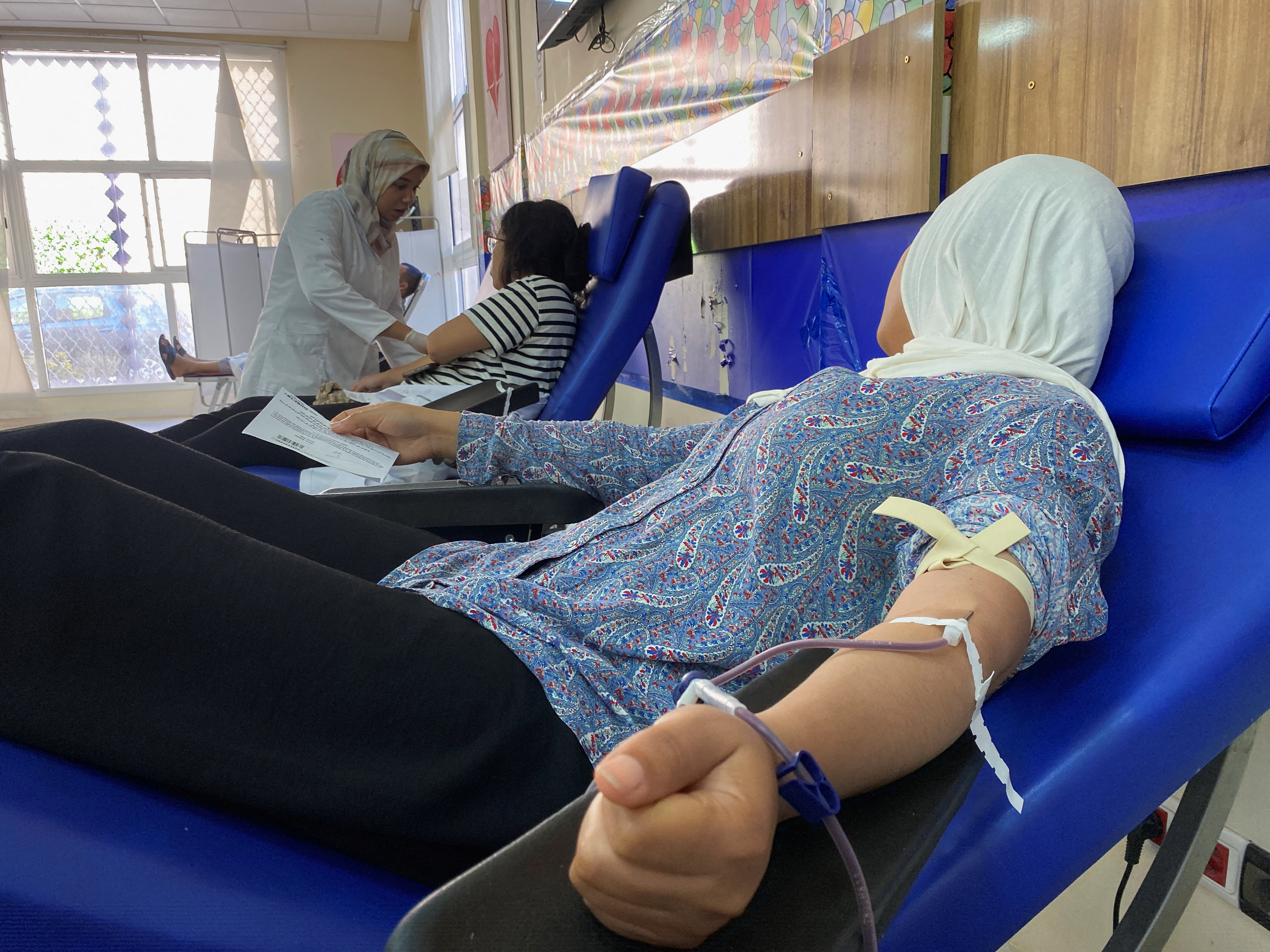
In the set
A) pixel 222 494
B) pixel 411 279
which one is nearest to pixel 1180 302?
pixel 222 494

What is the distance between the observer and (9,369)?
6.59 metres

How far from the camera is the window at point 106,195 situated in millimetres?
6828

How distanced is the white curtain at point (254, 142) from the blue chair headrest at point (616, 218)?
5.95 m

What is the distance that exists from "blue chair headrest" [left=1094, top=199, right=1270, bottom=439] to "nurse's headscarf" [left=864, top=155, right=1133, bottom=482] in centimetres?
3

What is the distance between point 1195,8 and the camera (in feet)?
2.82

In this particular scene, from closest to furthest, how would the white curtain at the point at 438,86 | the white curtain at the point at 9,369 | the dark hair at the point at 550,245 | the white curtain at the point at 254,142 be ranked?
the dark hair at the point at 550,245 < the white curtain at the point at 438,86 < the white curtain at the point at 9,369 < the white curtain at the point at 254,142

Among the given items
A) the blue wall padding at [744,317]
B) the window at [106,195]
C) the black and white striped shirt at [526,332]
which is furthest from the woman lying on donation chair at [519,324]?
the window at [106,195]

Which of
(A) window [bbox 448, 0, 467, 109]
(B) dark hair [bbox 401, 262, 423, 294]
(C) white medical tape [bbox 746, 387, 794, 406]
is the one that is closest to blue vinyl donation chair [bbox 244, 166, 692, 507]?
(C) white medical tape [bbox 746, 387, 794, 406]

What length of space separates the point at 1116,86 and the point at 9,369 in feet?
25.6

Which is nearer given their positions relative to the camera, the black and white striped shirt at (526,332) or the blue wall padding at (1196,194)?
the blue wall padding at (1196,194)

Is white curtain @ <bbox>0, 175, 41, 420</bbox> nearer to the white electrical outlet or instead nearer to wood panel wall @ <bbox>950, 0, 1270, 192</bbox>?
wood panel wall @ <bbox>950, 0, 1270, 192</bbox>

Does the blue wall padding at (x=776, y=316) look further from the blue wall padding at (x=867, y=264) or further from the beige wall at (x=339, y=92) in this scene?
the beige wall at (x=339, y=92)

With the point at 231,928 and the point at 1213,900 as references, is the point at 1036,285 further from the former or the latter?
the point at 231,928

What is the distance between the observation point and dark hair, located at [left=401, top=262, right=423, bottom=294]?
384 centimetres
